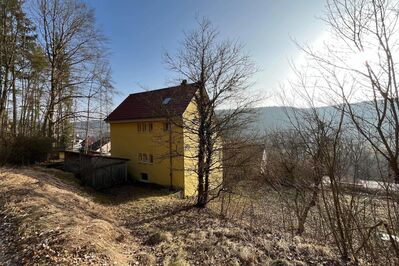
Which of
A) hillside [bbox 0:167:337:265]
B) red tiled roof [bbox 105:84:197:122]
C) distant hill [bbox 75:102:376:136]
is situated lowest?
hillside [bbox 0:167:337:265]

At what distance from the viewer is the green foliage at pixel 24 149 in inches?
521

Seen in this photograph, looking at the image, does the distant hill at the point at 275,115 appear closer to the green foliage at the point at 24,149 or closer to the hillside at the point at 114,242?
the hillside at the point at 114,242

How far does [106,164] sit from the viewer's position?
1510 cm

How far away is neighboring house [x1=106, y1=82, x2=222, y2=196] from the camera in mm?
14484

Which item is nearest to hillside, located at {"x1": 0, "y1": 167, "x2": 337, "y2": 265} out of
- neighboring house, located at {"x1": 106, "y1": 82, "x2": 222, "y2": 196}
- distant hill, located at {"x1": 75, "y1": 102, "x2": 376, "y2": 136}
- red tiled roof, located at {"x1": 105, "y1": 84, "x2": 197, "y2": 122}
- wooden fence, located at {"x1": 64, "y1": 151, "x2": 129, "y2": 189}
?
distant hill, located at {"x1": 75, "y1": 102, "x2": 376, "y2": 136}

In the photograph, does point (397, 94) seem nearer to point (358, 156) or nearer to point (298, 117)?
point (298, 117)

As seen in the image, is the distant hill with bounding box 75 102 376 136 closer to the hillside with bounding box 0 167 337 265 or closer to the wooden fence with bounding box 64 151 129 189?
the hillside with bounding box 0 167 337 265

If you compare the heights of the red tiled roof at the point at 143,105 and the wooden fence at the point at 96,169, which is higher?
the red tiled roof at the point at 143,105

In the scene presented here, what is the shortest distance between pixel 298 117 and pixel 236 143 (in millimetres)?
3891

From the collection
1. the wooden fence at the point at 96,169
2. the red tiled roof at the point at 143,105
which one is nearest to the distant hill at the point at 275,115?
the red tiled roof at the point at 143,105

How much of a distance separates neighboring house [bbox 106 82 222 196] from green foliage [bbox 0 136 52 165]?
484 cm

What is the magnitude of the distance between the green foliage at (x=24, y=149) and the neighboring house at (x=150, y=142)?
484 centimetres

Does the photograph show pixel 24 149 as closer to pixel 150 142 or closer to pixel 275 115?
pixel 150 142

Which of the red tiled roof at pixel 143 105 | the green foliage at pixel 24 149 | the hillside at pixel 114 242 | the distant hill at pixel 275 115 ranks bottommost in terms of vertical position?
the hillside at pixel 114 242
